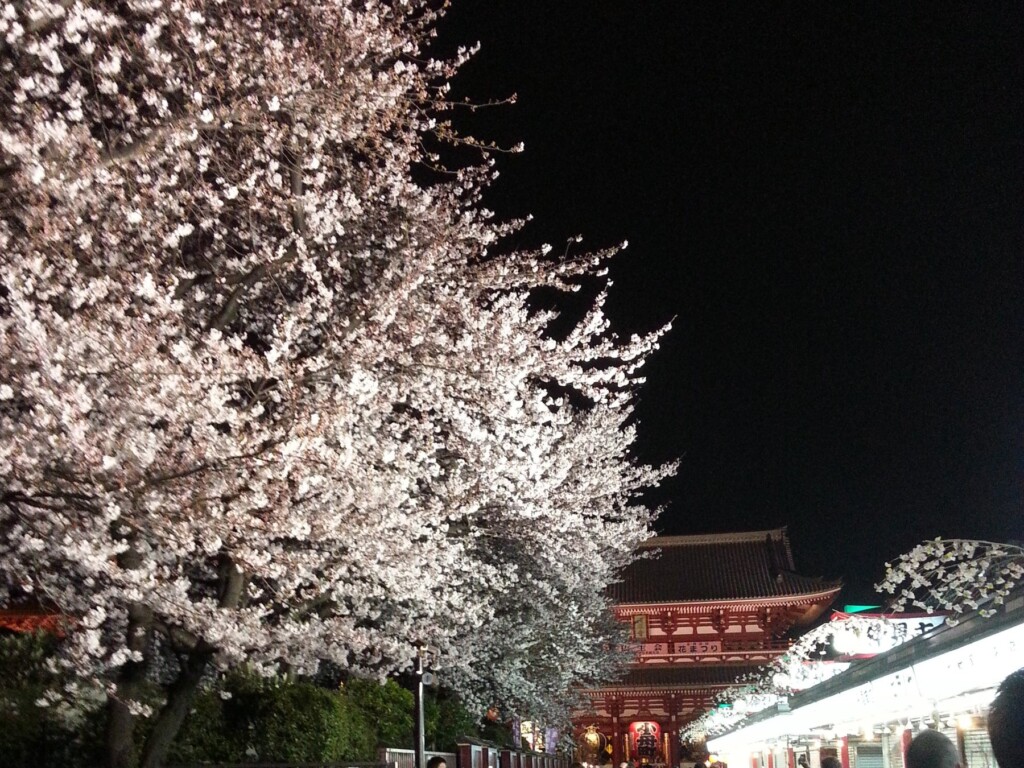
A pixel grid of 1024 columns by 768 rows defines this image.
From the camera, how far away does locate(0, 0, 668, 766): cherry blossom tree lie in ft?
26.5

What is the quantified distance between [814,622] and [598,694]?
1180cm

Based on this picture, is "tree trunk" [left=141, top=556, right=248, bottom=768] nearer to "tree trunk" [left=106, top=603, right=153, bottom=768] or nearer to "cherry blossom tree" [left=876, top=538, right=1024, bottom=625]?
"tree trunk" [left=106, top=603, right=153, bottom=768]

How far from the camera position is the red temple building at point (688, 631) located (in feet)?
138

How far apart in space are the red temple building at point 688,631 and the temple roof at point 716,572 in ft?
0.16

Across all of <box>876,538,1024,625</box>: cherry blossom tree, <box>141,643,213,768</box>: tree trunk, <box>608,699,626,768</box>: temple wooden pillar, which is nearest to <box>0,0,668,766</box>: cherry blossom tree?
<box>141,643,213,768</box>: tree trunk

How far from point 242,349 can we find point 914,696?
8080mm

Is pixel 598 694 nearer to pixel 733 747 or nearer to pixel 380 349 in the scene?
pixel 733 747

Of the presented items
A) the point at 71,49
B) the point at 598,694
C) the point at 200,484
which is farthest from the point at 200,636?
the point at 598,694

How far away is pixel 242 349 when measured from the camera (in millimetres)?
9594

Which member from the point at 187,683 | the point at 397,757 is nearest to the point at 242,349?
the point at 187,683

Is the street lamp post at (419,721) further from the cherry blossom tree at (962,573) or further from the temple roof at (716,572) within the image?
the temple roof at (716,572)

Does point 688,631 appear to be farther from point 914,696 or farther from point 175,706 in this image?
point 175,706

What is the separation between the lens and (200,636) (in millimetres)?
9781

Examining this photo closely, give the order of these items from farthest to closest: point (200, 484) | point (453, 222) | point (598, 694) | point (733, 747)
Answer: point (598, 694) < point (733, 747) < point (453, 222) < point (200, 484)
